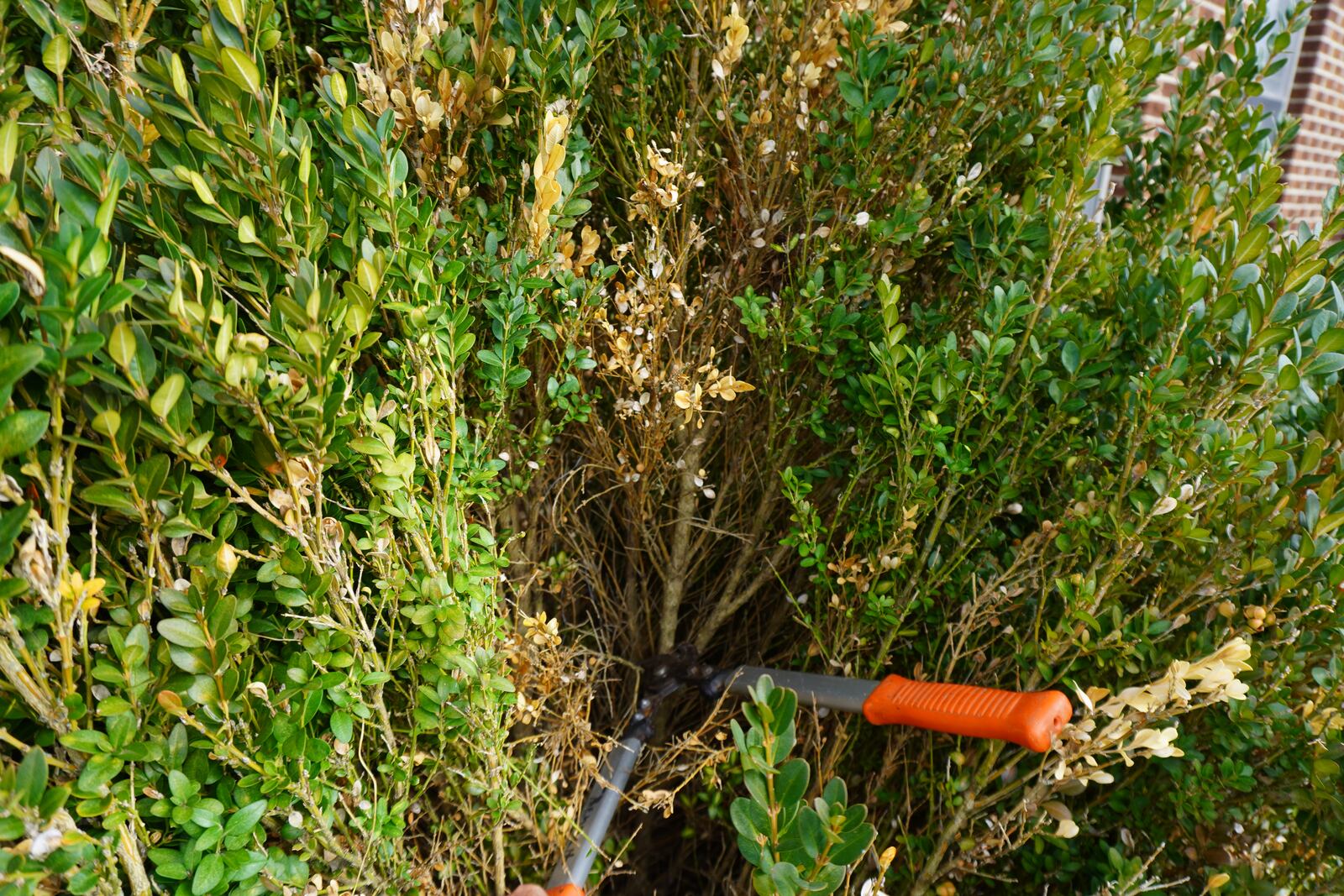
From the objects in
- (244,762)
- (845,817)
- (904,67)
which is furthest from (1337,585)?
(244,762)

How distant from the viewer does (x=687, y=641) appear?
1911 millimetres

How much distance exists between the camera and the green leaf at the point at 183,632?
0.81 metres

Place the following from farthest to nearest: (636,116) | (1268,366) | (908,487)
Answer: (636,116)
(908,487)
(1268,366)

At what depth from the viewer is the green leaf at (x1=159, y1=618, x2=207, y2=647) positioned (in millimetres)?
812

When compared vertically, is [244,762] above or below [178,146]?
below

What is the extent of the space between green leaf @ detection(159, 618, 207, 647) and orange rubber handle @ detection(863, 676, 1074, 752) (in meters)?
1.03

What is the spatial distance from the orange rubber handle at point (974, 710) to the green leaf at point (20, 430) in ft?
3.98

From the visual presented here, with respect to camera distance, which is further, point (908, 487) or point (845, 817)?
point (908, 487)

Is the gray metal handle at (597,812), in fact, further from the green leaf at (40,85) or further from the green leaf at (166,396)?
the green leaf at (40,85)

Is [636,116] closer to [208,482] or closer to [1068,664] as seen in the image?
[208,482]

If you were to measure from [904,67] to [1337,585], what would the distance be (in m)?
1.20

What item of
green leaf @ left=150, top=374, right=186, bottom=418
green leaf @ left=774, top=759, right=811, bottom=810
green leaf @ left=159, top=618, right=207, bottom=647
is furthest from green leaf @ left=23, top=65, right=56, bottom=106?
green leaf @ left=774, top=759, right=811, bottom=810

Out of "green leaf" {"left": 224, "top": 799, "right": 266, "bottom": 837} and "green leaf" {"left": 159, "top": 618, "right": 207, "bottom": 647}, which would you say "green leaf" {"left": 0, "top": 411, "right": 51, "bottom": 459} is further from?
"green leaf" {"left": 224, "top": 799, "right": 266, "bottom": 837}

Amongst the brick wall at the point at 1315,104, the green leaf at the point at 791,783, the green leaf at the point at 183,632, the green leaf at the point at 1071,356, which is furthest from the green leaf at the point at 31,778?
the brick wall at the point at 1315,104
